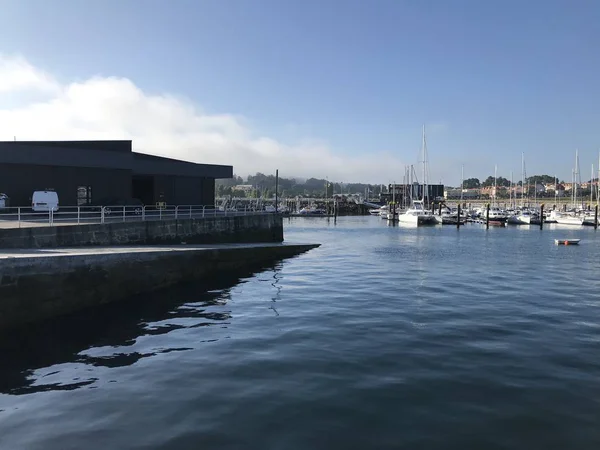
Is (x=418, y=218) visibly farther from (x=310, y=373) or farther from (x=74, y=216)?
(x=310, y=373)

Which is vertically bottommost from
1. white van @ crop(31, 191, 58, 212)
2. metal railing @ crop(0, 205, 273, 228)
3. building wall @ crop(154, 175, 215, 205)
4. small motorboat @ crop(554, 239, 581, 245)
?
small motorboat @ crop(554, 239, 581, 245)

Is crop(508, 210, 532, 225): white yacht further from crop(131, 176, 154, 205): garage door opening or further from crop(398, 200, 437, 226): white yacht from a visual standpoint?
crop(131, 176, 154, 205): garage door opening

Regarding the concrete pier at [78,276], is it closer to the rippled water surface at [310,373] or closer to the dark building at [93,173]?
the rippled water surface at [310,373]

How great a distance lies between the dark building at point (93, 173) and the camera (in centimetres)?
3819

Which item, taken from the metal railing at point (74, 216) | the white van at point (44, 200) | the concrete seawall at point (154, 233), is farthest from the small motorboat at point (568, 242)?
the white van at point (44, 200)

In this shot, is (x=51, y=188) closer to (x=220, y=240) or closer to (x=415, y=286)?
(x=220, y=240)

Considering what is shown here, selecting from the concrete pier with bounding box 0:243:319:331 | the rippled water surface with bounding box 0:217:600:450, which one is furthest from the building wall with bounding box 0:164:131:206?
the rippled water surface with bounding box 0:217:600:450

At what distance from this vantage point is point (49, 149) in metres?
38.7

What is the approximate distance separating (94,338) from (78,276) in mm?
4058

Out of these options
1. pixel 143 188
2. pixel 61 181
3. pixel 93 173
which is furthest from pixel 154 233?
pixel 143 188

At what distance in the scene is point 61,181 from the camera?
40.0 m

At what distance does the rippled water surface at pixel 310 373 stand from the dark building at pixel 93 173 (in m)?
22.5

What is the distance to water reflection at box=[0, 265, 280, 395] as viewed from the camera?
40.2 ft

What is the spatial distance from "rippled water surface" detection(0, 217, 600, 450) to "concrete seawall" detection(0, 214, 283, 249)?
5.92 meters
